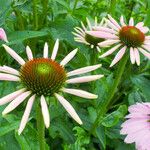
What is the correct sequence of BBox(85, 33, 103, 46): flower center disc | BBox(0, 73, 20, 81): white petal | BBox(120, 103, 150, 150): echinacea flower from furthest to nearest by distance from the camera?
BBox(85, 33, 103, 46): flower center disc, BBox(120, 103, 150, 150): echinacea flower, BBox(0, 73, 20, 81): white petal

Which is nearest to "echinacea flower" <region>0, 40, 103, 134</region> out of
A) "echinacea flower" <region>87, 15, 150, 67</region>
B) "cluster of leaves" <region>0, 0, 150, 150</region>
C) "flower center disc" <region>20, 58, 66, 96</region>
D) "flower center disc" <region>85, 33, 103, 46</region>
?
"flower center disc" <region>20, 58, 66, 96</region>

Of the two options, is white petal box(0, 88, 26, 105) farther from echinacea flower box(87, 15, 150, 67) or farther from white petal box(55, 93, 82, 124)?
echinacea flower box(87, 15, 150, 67)

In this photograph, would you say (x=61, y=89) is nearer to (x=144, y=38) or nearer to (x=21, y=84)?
(x=21, y=84)

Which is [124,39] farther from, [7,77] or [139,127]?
[7,77]

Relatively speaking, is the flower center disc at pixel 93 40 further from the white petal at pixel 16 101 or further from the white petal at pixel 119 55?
the white petal at pixel 16 101

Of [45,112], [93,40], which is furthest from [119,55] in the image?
[45,112]
